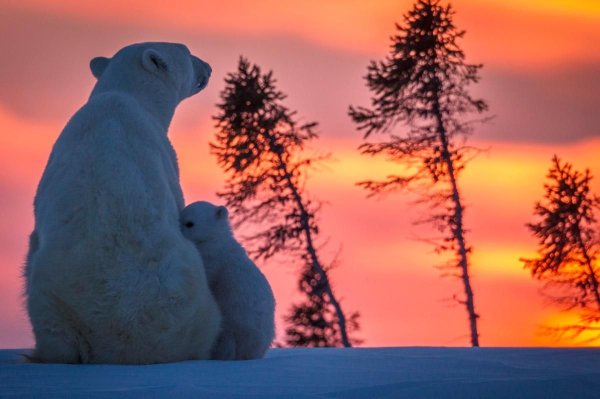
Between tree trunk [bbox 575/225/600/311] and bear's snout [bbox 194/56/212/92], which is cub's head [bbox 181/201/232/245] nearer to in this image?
bear's snout [bbox 194/56/212/92]

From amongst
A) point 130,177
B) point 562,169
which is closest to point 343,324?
point 562,169

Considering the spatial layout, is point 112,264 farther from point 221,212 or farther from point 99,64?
point 99,64

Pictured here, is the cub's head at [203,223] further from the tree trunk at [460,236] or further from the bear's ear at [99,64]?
the tree trunk at [460,236]

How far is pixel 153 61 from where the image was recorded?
6410 millimetres

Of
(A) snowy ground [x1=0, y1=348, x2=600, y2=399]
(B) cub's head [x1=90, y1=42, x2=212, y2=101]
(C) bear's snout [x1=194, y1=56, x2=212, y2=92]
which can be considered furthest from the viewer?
(C) bear's snout [x1=194, y1=56, x2=212, y2=92]

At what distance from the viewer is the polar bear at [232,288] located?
569 centimetres

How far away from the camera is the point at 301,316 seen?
2044 centimetres

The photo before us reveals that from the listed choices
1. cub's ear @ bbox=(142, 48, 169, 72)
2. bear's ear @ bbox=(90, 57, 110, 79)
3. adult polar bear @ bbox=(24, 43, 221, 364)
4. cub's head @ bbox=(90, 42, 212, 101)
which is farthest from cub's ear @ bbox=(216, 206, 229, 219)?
bear's ear @ bbox=(90, 57, 110, 79)

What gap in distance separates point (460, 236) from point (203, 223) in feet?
44.6

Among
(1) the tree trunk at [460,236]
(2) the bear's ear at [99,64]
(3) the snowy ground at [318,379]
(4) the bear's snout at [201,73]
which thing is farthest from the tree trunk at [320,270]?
(3) the snowy ground at [318,379]

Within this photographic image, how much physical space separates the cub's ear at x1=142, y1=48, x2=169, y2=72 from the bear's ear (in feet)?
2.18

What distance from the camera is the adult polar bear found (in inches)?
196

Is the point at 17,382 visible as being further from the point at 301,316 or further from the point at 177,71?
the point at 301,316

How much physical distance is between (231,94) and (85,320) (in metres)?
16.4
